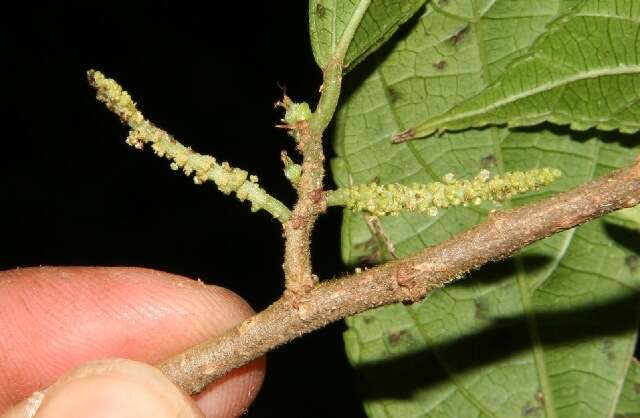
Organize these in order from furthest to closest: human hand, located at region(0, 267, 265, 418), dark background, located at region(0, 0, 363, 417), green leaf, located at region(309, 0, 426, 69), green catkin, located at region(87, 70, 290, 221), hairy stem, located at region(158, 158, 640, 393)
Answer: dark background, located at region(0, 0, 363, 417) → human hand, located at region(0, 267, 265, 418) → green leaf, located at region(309, 0, 426, 69) → green catkin, located at region(87, 70, 290, 221) → hairy stem, located at region(158, 158, 640, 393)

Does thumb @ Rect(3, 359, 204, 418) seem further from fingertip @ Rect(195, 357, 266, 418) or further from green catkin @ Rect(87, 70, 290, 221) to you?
fingertip @ Rect(195, 357, 266, 418)

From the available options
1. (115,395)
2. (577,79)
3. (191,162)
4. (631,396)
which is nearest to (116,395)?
(115,395)

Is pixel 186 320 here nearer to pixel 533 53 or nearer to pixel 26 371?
pixel 26 371

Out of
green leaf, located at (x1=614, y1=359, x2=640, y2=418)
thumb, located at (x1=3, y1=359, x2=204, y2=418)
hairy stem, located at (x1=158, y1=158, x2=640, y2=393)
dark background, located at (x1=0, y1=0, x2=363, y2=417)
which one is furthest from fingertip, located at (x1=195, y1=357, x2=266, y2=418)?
dark background, located at (x1=0, y1=0, x2=363, y2=417)

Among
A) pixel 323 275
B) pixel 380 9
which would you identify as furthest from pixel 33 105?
pixel 380 9

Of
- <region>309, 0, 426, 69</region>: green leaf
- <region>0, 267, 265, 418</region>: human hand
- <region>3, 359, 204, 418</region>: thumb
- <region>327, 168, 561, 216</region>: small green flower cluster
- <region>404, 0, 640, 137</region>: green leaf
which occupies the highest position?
<region>309, 0, 426, 69</region>: green leaf

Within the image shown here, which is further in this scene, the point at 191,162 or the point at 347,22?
the point at 347,22

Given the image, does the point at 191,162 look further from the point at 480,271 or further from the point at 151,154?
the point at 151,154
